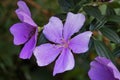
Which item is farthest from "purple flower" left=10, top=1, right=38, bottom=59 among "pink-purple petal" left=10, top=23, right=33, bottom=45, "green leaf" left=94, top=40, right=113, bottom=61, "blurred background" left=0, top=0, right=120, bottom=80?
"blurred background" left=0, top=0, right=120, bottom=80

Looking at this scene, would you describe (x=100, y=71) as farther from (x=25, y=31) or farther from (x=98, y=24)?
(x=25, y=31)

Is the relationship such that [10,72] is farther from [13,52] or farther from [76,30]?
[76,30]

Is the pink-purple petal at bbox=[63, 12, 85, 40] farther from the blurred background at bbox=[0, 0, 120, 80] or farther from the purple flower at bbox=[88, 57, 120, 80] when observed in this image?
the blurred background at bbox=[0, 0, 120, 80]

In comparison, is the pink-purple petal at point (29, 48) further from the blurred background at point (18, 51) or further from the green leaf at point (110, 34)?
the blurred background at point (18, 51)

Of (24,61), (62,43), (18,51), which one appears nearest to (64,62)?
(62,43)

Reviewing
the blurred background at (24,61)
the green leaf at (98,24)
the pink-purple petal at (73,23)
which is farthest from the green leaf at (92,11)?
the blurred background at (24,61)
